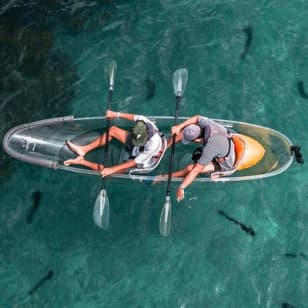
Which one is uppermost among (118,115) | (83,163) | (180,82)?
(180,82)

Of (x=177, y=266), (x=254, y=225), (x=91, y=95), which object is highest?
(x=91, y=95)

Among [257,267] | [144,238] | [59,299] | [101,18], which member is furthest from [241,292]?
[101,18]

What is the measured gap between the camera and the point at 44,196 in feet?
36.2

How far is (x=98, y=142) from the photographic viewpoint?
1006 cm

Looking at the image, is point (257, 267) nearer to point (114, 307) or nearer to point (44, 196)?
point (114, 307)

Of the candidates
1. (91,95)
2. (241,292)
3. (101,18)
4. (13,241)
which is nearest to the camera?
(241,292)

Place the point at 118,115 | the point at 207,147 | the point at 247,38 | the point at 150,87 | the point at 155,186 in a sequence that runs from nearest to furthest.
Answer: the point at 207,147 → the point at 118,115 → the point at 155,186 → the point at 150,87 → the point at 247,38

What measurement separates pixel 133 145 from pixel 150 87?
3184mm

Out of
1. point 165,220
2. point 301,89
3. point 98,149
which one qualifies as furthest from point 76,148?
point 301,89

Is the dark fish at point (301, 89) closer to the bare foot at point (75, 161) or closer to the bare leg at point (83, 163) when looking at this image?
the bare leg at point (83, 163)

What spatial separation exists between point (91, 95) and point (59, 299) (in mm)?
5492

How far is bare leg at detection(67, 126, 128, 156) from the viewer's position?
997 centimetres

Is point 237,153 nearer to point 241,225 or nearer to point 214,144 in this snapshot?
point 214,144

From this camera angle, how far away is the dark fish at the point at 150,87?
475 inches
